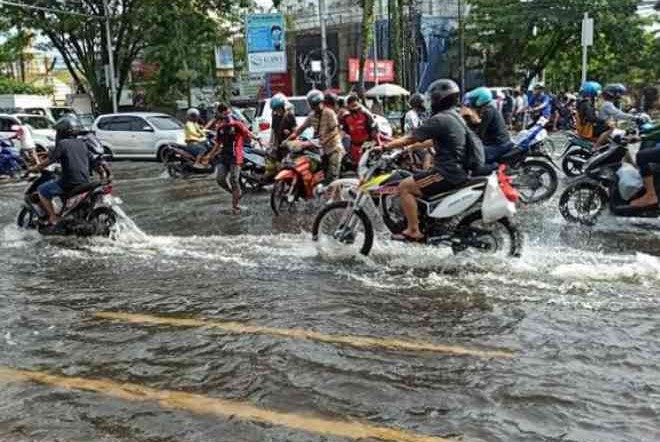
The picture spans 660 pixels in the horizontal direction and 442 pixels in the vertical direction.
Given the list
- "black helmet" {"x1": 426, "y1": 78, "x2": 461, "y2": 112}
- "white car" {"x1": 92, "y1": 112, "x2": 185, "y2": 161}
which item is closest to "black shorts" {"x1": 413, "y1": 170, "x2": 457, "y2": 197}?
"black helmet" {"x1": 426, "y1": 78, "x2": 461, "y2": 112}

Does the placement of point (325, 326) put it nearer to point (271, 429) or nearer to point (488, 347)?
point (488, 347)

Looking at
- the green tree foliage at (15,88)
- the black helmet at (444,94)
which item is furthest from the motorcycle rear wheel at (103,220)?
the green tree foliage at (15,88)

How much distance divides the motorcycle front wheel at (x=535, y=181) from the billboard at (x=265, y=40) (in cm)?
1659

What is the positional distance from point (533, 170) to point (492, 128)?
1.26m

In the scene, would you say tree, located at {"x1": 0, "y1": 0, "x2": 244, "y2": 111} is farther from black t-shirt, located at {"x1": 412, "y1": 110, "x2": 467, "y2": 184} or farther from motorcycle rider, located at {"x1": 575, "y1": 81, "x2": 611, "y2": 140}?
black t-shirt, located at {"x1": 412, "y1": 110, "x2": 467, "y2": 184}

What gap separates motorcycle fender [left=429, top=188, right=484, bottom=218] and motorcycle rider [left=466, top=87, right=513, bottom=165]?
10.3 feet

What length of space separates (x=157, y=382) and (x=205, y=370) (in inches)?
12.3

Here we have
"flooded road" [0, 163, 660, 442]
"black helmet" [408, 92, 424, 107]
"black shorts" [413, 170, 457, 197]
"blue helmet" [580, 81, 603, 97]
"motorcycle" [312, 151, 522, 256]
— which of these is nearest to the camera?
"flooded road" [0, 163, 660, 442]

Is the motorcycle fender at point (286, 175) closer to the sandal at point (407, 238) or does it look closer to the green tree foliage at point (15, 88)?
the sandal at point (407, 238)

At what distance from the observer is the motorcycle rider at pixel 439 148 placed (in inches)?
267

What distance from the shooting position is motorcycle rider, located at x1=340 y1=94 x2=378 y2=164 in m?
11.8

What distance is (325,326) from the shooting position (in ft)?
17.7

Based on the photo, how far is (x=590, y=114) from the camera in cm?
1097

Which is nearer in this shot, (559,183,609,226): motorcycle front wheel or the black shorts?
the black shorts
